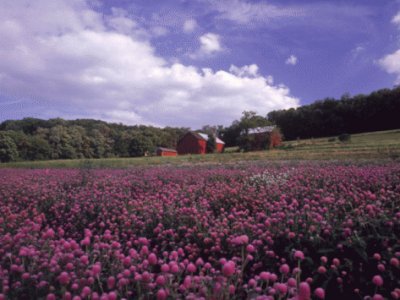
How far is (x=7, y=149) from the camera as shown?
5616 cm

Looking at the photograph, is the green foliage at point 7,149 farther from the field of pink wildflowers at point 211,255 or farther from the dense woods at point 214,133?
the field of pink wildflowers at point 211,255

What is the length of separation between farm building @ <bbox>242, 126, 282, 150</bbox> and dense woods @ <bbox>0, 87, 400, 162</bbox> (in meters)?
2.72

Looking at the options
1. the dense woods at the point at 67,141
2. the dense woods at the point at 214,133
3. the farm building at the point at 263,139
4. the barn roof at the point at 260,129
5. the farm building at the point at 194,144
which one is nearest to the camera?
the farm building at the point at 263,139

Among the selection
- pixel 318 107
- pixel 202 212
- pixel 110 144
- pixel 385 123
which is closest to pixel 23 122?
pixel 110 144

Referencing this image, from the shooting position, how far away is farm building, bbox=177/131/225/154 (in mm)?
65688

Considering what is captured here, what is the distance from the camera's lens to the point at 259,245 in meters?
3.01

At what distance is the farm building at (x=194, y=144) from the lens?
65.7 metres

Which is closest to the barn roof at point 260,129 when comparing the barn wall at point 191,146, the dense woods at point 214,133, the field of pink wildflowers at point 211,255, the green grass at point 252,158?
the dense woods at point 214,133

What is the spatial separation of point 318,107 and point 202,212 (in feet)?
275

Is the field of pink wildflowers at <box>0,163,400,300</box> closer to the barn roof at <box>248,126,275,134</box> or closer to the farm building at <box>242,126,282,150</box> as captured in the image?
the farm building at <box>242,126,282,150</box>

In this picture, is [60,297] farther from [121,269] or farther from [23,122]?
[23,122]

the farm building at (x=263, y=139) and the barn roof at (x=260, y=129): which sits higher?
the barn roof at (x=260, y=129)

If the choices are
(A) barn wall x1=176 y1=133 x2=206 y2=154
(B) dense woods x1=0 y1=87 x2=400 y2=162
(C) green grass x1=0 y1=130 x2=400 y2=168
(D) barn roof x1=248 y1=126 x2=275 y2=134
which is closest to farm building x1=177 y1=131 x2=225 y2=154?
(A) barn wall x1=176 y1=133 x2=206 y2=154

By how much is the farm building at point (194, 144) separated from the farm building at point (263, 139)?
31.5ft
